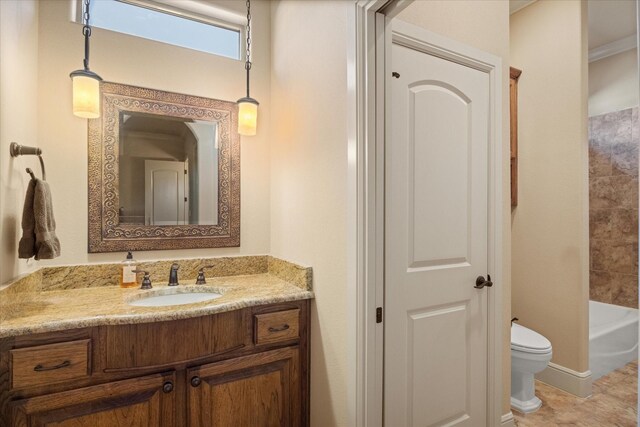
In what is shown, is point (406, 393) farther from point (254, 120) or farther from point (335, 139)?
point (254, 120)

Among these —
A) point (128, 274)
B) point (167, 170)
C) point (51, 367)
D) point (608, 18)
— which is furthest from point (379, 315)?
point (608, 18)

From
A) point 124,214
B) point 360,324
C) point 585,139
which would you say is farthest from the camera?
point 585,139

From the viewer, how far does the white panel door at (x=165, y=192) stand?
1.88 metres

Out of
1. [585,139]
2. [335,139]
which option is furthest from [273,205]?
[585,139]

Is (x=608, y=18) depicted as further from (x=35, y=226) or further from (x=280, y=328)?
(x=35, y=226)

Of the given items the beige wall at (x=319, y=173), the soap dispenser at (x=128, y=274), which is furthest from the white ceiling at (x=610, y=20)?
the soap dispenser at (x=128, y=274)

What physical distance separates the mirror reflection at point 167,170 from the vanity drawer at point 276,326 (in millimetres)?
771

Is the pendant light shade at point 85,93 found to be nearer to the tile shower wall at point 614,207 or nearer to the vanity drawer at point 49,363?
the vanity drawer at point 49,363

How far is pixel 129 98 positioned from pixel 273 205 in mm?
1007

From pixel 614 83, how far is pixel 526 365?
9.67 feet

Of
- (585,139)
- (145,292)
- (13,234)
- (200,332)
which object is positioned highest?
(585,139)

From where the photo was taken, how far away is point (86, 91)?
158 cm

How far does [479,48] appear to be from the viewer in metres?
1.75

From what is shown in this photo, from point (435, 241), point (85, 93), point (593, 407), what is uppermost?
point (85, 93)
